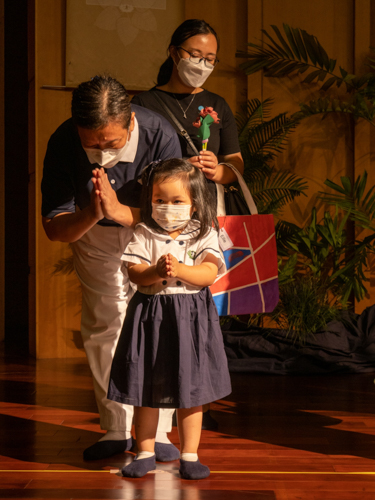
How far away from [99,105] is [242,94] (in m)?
2.97

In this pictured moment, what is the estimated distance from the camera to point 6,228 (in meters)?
5.56

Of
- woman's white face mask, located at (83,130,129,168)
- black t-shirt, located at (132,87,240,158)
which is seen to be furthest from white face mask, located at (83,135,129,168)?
black t-shirt, located at (132,87,240,158)

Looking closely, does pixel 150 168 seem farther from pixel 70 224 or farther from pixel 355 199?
pixel 355 199

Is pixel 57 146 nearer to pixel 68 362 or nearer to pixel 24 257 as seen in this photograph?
pixel 68 362

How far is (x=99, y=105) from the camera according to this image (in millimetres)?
1979

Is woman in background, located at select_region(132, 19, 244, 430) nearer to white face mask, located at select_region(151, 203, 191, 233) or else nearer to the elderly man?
the elderly man

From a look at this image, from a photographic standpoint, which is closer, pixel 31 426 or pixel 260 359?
pixel 31 426

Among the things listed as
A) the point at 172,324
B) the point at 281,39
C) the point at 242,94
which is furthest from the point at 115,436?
the point at 281,39

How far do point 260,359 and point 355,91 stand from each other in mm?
2197

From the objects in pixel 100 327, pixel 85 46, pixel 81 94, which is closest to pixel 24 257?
pixel 85 46

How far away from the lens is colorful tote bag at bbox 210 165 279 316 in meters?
2.53

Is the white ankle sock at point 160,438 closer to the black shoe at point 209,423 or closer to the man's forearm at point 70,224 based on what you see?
the black shoe at point 209,423

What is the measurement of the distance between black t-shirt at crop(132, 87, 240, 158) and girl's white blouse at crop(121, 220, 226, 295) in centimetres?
64

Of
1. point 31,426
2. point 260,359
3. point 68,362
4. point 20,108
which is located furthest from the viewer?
point 20,108
